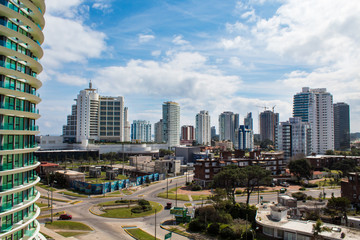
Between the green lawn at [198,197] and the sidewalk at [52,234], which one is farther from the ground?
the sidewalk at [52,234]

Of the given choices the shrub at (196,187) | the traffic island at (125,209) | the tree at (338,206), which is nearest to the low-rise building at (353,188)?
the tree at (338,206)

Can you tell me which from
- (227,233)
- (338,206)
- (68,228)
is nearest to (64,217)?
(68,228)

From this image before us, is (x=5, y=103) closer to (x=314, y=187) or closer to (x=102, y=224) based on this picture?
(x=102, y=224)

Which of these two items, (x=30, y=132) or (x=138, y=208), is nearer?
(x=30, y=132)

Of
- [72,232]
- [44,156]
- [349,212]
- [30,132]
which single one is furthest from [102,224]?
[44,156]

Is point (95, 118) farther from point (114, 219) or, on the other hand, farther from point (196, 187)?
point (114, 219)

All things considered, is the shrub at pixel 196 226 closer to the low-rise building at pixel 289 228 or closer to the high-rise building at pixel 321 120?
the low-rise building at pixel 289 228
